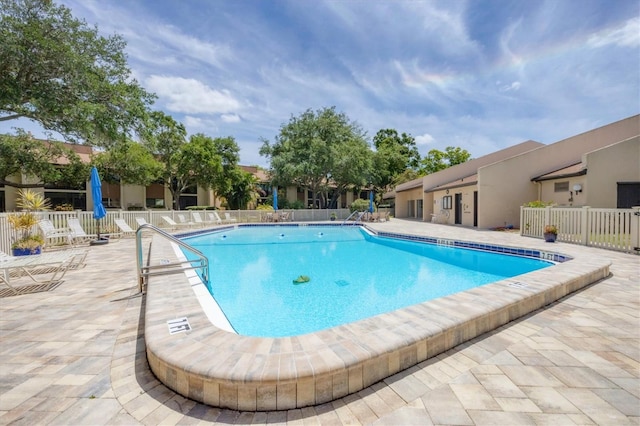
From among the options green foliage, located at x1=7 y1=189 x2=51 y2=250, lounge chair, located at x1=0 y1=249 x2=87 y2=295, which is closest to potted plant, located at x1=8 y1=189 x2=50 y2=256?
green foliage, located at x1=7 y1=189 x2=51 y2=250

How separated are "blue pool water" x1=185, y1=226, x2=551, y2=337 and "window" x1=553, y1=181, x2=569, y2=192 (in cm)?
839

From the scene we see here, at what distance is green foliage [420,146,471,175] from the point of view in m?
39.6

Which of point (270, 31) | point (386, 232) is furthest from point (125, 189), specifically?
point (386, 232)

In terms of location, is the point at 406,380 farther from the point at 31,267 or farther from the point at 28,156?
the point at 28,156

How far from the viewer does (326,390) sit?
210cm

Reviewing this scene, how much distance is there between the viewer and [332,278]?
287 inches

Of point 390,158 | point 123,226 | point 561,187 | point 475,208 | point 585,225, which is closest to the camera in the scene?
point 585,225

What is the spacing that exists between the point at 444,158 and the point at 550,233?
3229 cm

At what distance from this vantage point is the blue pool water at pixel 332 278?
4977 millimetres

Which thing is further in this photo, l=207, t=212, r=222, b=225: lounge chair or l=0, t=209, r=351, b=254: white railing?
l=207, t=212, r=222, b=225: lounge chair

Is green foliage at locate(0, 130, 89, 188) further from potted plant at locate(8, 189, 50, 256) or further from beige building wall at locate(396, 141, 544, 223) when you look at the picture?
beige building wall at locate(396, 141, 544, 223)

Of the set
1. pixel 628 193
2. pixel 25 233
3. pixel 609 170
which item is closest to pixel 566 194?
pixel 609 170

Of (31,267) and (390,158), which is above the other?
(390,158)

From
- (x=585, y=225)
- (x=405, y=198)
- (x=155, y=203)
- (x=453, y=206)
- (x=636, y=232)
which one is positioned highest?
(x=405, y=198)
